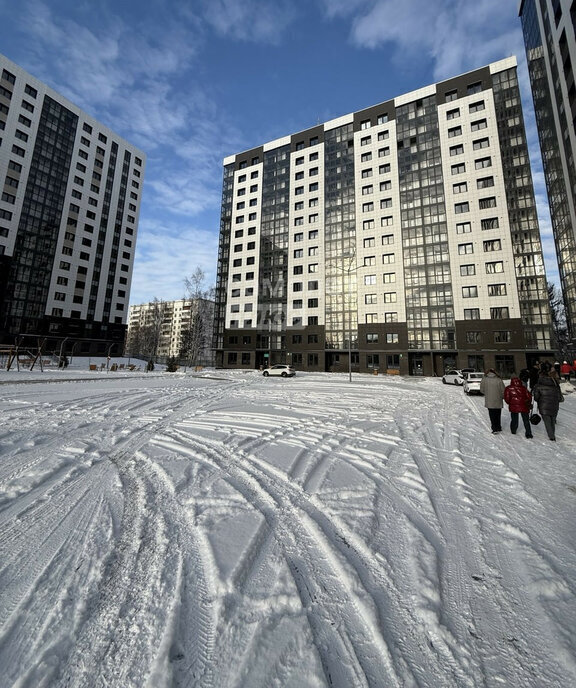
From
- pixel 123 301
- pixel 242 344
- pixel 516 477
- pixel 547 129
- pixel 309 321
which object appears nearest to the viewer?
pixel 516 477

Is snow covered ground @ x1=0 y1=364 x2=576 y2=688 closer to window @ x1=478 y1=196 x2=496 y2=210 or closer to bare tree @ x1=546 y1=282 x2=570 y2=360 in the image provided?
window @ x1=478 y1=196 x2=496 y2=210

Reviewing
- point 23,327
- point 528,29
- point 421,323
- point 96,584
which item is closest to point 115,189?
point 23,327

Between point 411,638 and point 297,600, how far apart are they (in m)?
0.81

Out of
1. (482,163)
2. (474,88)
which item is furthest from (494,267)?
(474,88)

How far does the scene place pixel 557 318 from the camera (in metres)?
48.1

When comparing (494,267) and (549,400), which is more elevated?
(494,267)

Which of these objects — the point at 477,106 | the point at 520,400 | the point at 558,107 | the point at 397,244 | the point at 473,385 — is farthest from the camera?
the point at 397,244

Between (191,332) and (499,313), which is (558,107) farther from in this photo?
(191,332)

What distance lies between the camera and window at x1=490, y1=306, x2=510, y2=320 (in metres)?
37.4

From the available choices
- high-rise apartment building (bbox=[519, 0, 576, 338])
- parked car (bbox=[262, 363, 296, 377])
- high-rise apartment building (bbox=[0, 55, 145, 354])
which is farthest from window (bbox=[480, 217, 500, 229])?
high-rise apartment building (bbox=[0, 55, 145, 354])

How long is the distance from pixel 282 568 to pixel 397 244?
47644mm

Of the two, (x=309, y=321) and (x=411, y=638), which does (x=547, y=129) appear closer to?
(x=309, y=321)

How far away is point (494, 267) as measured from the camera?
3847 cm

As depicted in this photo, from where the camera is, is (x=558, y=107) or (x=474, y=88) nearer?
(x=558, y=107)
